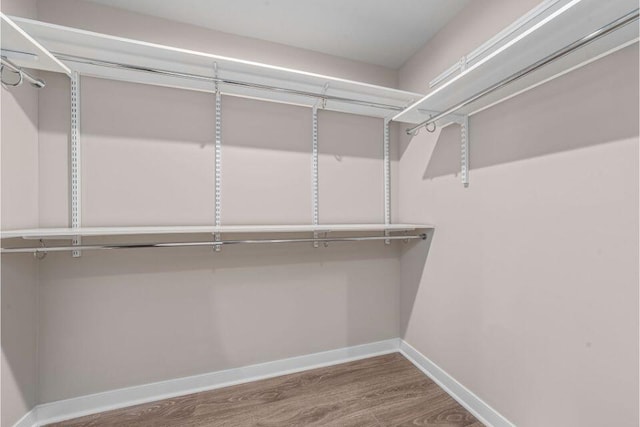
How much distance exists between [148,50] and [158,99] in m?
0.42

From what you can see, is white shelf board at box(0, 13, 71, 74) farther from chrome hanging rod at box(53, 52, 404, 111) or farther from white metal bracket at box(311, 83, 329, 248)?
white metal bracket at box(311, 83, 329, 248)

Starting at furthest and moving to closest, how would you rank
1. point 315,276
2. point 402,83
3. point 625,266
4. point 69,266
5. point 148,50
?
1. point 402,83
2. point 315,276
3. point 69,266
4. point 148,50
5. point 625,266

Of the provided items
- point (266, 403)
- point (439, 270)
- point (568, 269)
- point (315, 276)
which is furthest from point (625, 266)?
point (266, 403)

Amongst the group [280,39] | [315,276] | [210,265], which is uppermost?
[280,39]

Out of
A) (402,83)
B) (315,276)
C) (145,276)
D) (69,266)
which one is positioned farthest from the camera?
(402,83)

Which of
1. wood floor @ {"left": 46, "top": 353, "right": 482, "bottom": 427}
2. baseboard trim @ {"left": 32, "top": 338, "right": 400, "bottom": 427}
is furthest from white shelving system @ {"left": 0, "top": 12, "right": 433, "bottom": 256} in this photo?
wood floor @ {"left": 46, "top": 353, "right": 482, "bottom": 427}

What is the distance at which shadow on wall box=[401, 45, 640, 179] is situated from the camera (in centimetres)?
102

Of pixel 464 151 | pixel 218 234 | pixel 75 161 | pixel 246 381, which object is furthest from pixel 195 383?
pixel 464 151

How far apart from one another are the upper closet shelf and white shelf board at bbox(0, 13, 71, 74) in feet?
0.29

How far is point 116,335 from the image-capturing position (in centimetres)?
A: 170

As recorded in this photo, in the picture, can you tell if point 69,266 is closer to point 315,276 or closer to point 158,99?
point 158,99

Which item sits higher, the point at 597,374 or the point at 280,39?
the point at 280,39

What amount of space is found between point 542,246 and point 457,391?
3.57 ft

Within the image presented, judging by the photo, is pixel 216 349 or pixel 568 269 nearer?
pixel 568 269
